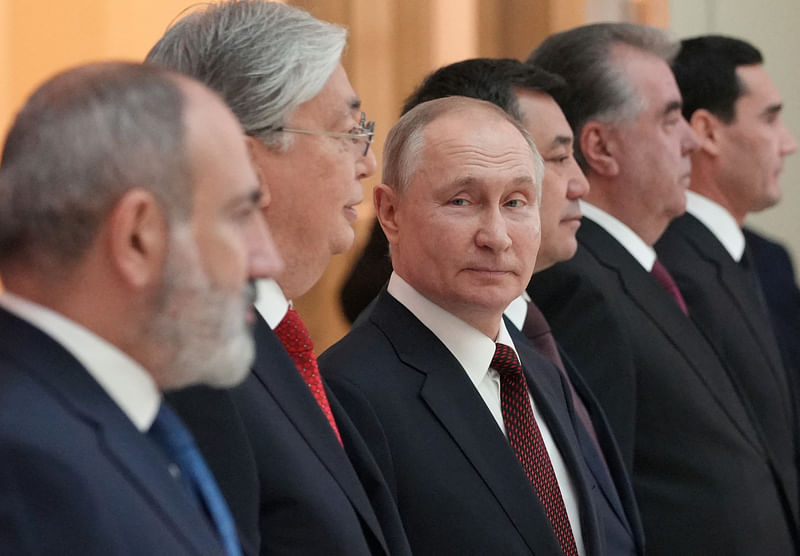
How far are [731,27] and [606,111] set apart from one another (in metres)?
3.38

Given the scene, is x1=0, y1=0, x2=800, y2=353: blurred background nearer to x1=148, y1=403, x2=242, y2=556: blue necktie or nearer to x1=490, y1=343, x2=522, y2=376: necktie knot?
x1=490, y1=343, x2=522, y2=376: necktie knot

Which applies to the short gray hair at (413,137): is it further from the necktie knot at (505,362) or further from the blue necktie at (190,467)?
the blue necktie at (190,467)

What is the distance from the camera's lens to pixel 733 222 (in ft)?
16.0

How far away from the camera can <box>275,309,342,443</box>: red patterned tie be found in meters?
2.39

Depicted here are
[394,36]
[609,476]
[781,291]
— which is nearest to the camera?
[609,476]

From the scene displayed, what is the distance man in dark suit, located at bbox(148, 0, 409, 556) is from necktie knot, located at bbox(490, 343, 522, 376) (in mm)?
486

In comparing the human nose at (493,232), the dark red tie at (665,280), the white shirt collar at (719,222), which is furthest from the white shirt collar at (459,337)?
the white shirt collar at (719,222)

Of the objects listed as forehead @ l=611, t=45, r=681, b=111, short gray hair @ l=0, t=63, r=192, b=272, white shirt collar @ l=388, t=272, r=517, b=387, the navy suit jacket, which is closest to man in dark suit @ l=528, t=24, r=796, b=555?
forehead @ l=611, t=45, r=681, b=111

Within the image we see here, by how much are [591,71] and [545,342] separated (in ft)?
4.18

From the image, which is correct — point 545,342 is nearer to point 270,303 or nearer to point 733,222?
point 270,303

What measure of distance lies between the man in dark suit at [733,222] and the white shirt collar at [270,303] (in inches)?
84.4

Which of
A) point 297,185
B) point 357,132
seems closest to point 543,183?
point 357,132

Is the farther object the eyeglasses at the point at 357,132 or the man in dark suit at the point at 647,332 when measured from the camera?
the man in dark suit at the point at 647,332

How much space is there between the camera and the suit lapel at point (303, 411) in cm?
221
